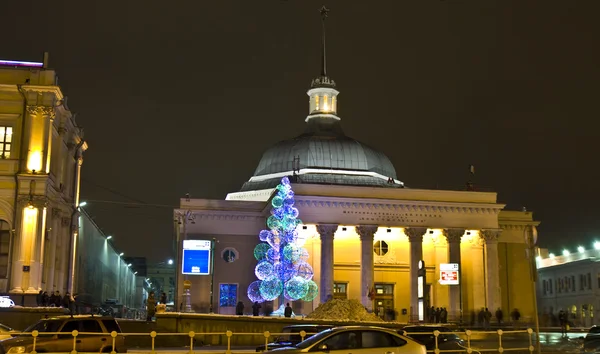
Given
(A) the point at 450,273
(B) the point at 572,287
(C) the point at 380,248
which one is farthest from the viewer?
(B) the point at 572,287

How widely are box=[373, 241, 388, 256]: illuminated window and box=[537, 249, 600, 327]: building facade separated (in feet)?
Answer: 46.3

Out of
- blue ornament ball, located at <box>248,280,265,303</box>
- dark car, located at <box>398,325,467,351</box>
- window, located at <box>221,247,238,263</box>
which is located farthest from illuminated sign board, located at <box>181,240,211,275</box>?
dark car, located at <box>398,325,467,351</box>

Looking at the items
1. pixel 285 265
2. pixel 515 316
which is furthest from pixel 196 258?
pixel 515 316

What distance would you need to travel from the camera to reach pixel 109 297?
9200cm

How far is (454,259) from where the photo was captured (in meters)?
56.8

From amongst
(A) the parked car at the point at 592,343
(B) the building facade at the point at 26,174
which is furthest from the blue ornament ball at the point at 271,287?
(A) the parked car at the point at 592,343

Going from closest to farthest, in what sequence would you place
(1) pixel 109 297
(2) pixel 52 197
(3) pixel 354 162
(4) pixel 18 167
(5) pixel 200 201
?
(4) pixel 18 167, (2) pixel 52 197, (5) pixel 200 201, (3) pixel 354 162, (1) pixel 109 297

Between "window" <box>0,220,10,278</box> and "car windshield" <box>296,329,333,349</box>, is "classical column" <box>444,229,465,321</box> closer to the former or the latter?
"window" <box>0,220,10,278</box>

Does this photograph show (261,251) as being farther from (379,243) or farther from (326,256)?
(379,243)

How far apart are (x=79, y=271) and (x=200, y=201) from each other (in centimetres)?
1203

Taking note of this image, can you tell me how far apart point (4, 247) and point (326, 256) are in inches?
915

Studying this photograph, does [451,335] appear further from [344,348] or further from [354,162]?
[354,162]

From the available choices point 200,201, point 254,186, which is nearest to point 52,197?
point 200,201

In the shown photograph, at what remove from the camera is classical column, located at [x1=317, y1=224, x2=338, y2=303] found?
5538 centimetres
